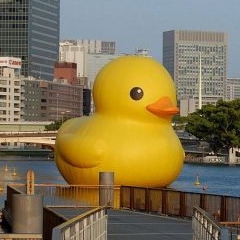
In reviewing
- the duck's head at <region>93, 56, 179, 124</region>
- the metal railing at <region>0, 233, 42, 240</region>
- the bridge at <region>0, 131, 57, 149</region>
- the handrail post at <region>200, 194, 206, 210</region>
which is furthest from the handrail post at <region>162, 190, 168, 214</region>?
the bridge at <region>0, 131, 57, 149</region>

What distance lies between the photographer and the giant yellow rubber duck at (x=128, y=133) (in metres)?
31.9

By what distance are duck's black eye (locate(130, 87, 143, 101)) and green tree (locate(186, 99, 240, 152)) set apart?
352 ft

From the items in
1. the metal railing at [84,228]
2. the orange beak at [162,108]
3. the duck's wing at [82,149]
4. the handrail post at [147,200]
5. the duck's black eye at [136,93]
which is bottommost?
the handrail post at [147,200]

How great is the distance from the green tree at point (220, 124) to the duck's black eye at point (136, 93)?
107158 millimetres

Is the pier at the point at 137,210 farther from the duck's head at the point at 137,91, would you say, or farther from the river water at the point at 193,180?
the river water at the point at 193,180

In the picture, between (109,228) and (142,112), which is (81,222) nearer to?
(109,228)

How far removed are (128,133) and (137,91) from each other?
1538 mm

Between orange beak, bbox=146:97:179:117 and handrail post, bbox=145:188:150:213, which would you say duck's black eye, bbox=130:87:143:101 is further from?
handrail post, bbox=145:188:150:213

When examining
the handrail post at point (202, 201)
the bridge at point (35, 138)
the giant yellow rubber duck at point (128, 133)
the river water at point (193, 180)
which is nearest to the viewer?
the handrail post at point (202, 201)

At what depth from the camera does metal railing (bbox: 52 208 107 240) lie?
38.3ft

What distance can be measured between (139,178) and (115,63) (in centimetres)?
448

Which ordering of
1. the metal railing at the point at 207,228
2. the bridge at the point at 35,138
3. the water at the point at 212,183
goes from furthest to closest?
1. the bridge at the point at 35,138
2. the water at the point at 212,183
3. the metal railing at the point at 207,228

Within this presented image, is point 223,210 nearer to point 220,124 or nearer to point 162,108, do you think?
point 162,108

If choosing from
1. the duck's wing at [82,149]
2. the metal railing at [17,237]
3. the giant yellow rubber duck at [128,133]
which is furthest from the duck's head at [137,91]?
the metal railing at [17,237]
